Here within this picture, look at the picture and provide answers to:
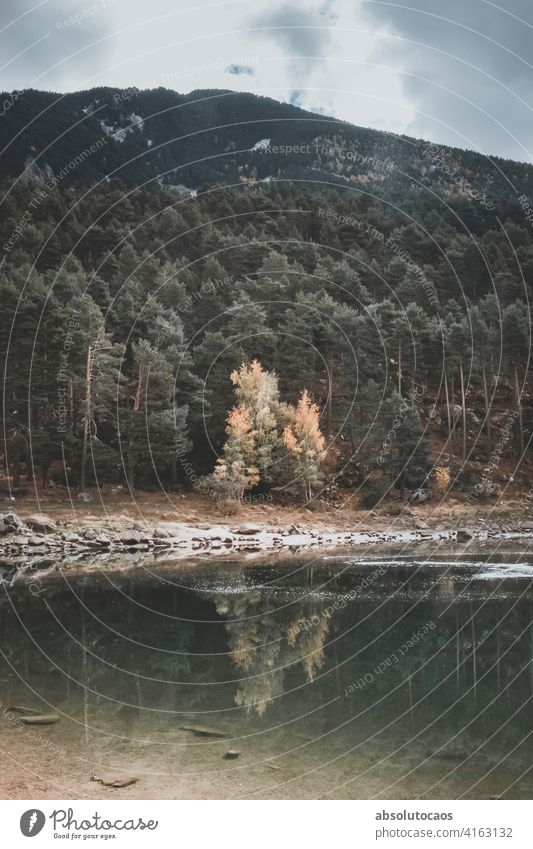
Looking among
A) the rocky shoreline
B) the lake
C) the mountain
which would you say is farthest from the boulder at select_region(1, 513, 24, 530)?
the mountain

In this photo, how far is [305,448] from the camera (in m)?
36.7

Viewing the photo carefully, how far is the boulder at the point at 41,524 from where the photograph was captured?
2702 centimetres

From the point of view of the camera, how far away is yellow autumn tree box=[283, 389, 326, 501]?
118 ft

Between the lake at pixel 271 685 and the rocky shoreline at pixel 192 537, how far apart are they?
516cm

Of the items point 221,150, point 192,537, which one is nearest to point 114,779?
point 192,537

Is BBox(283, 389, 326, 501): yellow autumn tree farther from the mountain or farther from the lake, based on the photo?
the mountain

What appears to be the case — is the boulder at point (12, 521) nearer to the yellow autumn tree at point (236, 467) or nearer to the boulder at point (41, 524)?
the boulder at point (41, 524)

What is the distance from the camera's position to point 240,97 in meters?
141

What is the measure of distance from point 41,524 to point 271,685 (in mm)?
18697

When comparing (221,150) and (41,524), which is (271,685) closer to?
(41,524)

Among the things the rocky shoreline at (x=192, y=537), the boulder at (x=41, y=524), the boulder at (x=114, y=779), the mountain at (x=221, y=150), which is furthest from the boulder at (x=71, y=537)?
the mountain at (x=221, y=150)

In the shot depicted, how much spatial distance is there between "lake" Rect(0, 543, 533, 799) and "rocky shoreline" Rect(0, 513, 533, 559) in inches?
203

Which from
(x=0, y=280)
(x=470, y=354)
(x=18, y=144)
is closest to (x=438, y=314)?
(x=470, y=354)
